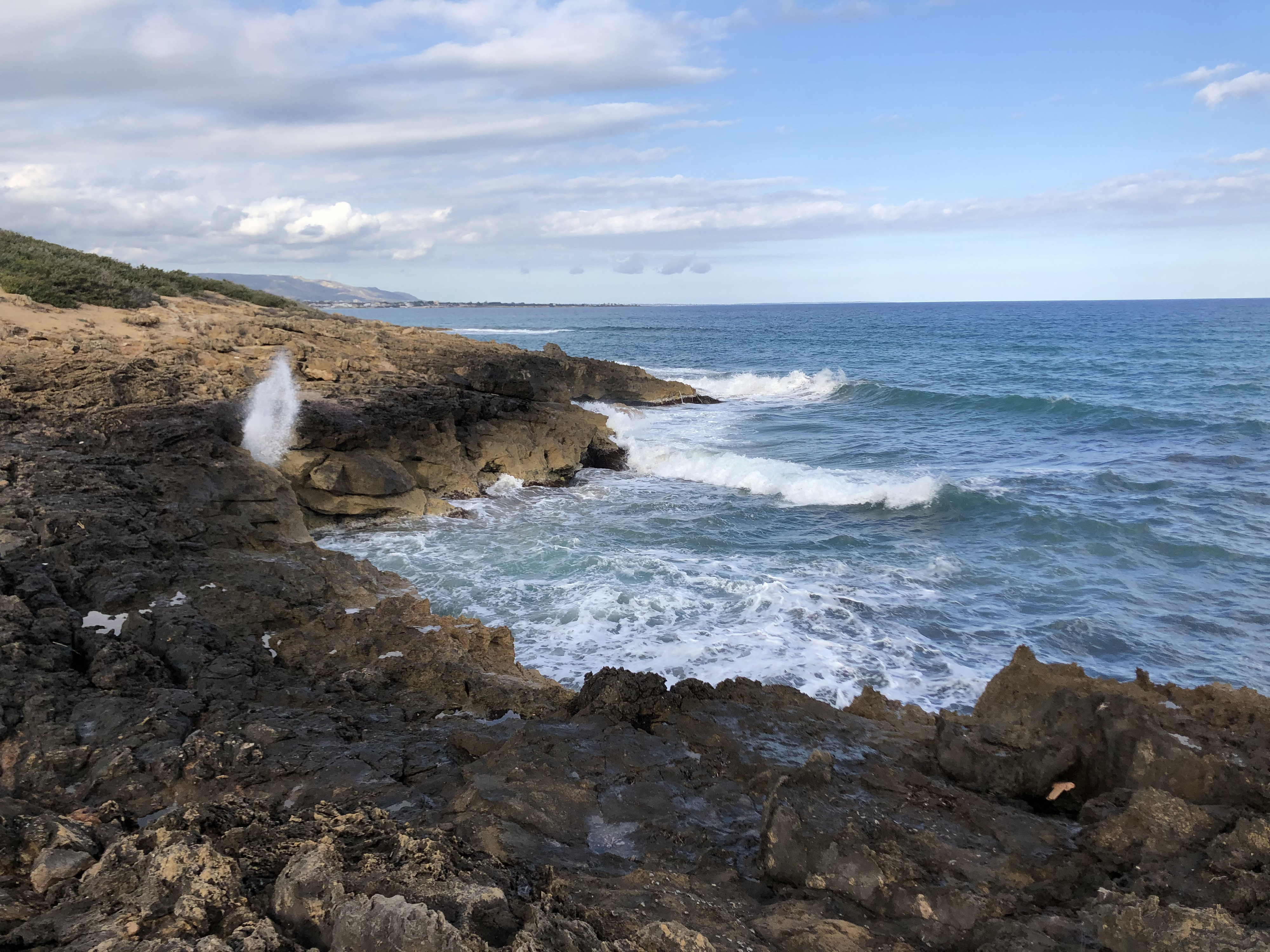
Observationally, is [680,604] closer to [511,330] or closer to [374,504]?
[374,504]

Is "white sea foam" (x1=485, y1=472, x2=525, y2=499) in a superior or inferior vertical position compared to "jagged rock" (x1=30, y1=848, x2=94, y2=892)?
inferior

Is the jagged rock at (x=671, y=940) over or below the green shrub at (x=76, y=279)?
below

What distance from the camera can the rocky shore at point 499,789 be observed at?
10.5 ft

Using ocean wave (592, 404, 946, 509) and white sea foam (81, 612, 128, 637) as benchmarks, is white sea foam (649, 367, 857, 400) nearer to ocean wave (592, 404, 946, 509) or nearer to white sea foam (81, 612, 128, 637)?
ocean wave (592, 404, 946, 509)

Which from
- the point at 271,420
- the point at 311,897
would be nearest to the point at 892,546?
the point at 271,420

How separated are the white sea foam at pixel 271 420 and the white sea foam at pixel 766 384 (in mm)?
22858

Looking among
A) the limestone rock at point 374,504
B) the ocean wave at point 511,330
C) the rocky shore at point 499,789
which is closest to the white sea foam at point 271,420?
the limestone rock at point 374,504

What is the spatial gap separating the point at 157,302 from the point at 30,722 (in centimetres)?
1773

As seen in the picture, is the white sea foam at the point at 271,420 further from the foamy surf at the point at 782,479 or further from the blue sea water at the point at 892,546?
the foamy surf at the point at 782,479

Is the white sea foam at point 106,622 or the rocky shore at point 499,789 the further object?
the white sea foam at point 106,622

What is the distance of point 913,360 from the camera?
1976 inches

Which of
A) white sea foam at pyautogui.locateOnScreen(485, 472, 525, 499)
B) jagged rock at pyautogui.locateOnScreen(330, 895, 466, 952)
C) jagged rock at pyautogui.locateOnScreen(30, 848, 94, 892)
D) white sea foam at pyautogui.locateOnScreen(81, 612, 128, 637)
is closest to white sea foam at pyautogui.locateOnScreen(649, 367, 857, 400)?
white sea foam at pyautogui.locateOnScreen(485, 472, 525, 499)

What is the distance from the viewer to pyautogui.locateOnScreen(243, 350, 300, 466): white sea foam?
1357 cm

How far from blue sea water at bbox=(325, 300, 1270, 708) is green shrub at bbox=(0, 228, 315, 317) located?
1007 cm
